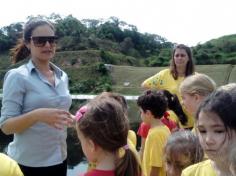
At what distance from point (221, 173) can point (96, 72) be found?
26.1 m

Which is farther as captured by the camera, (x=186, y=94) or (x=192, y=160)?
(x=186, y=94)

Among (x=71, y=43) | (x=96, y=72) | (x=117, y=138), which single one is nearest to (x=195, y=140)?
(x=117, y=138)

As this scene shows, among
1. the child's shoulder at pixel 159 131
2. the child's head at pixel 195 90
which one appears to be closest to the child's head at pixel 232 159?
the child's head at pixel 195 90

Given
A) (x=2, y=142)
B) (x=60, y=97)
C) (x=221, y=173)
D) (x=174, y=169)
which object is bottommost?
(x=2, y=142)

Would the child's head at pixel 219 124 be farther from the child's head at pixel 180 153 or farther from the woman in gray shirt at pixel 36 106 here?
the woman in gray shirt at pixel 36 106

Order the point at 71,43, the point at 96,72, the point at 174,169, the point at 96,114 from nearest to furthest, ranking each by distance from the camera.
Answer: the point at 96,114, the point at 174,169, the point at 96,72, the point at 71,43

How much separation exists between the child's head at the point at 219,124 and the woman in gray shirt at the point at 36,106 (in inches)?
36.5

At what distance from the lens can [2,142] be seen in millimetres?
12031

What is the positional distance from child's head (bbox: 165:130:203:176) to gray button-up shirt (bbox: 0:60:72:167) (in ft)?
2.12

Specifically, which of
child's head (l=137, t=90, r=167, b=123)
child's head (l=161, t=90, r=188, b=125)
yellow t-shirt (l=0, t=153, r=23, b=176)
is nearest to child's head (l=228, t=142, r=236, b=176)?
yellow t-shirt (l=0, t=153, r=23, b=176)

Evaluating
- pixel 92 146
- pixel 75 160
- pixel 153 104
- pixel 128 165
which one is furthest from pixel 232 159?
pixel 75 160

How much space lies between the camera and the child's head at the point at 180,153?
234 centimetres

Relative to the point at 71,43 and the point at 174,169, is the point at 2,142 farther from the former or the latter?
the point at 71,43

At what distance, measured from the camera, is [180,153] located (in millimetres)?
2334
